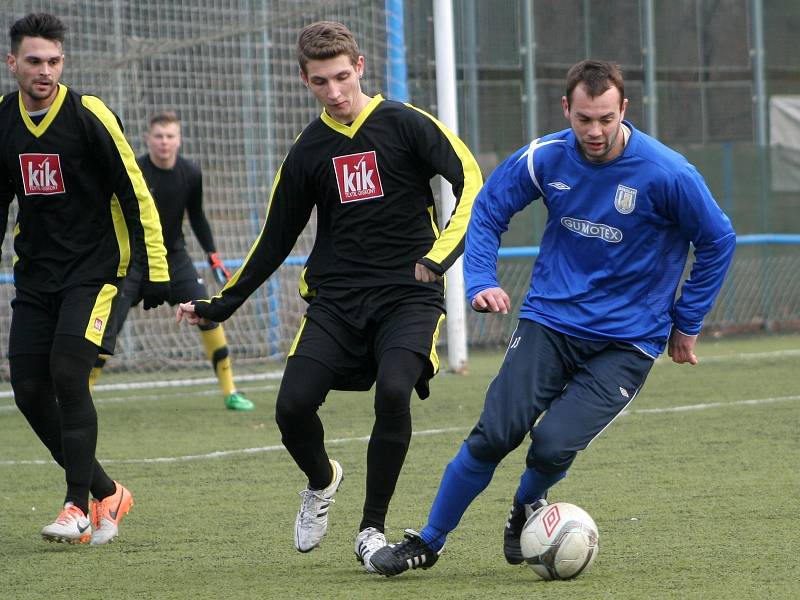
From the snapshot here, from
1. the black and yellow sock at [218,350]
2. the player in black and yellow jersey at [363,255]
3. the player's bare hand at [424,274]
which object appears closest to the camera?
the player's bare hand at [424,274]

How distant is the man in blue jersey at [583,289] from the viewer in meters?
4.83

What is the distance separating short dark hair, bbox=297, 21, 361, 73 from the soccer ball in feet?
5.93

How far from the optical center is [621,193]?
4871 mm

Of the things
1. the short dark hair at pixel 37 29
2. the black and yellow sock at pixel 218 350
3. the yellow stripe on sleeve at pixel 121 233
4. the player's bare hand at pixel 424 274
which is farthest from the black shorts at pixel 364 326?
the black and yellow sock at pixel 218 350

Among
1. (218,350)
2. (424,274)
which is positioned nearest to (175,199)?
(218,350)

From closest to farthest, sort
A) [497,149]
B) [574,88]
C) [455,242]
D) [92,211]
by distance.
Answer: [574,88] < [455,242] < [92,211] < [497,149]

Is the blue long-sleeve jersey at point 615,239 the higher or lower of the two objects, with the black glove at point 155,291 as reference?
higher

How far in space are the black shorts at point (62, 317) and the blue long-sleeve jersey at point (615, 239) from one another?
5.43 feet

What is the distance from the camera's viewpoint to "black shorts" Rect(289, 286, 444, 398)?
522 centimetres

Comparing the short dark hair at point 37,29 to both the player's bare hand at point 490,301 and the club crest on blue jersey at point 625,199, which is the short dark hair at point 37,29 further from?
the club crest on blue jersey at point 625,199

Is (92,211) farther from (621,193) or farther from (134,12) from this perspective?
(134,12)

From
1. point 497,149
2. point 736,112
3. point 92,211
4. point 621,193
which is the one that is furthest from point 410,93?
point 621,193

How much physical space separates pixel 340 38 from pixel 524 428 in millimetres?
1576

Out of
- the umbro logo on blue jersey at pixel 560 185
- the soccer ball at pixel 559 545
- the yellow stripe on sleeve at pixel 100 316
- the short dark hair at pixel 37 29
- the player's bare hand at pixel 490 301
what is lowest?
the soccer ball at pixel 559 545
